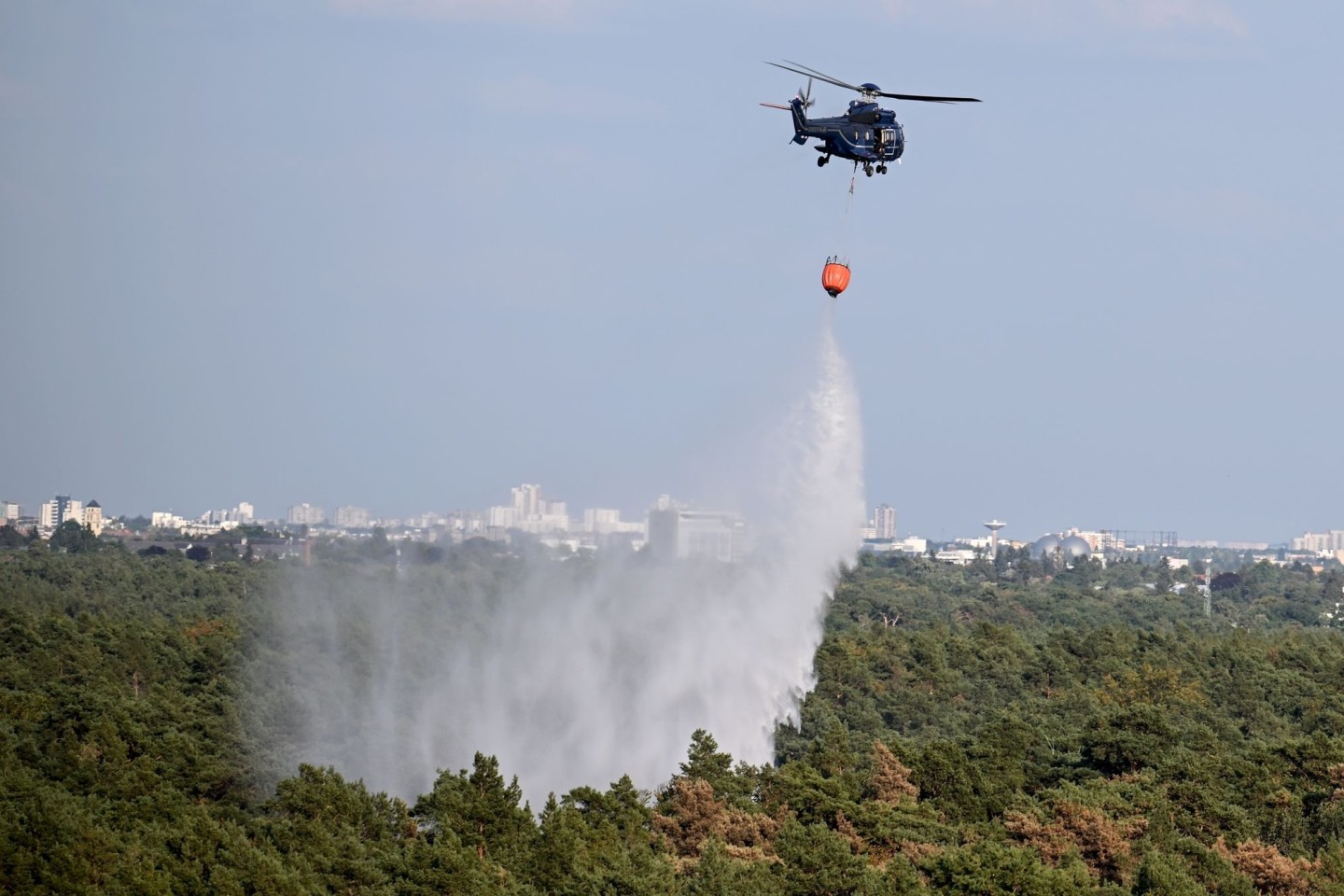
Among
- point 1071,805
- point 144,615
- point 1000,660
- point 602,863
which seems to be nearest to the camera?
point 602,863

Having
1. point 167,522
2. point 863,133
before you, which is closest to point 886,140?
point 863,133

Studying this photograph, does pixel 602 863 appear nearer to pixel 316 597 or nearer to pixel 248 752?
pixel 248 752

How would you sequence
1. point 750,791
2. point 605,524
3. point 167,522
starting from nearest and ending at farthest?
point 750,791
point 605,524
point 167,522

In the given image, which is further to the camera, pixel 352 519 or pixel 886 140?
pixel 352 519

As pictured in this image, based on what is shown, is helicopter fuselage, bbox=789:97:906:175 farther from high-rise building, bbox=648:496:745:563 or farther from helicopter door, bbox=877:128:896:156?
high-rise building, bbox=648:496:745:563

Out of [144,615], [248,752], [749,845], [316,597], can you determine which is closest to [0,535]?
[144,615]

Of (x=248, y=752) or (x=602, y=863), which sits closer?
Result: (x=602, y=863)

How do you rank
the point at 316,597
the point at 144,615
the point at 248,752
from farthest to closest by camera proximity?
the point at 144,615
the point at 316,597
the point at 248,752

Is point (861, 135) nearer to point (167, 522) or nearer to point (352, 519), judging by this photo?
point (352, 519)
